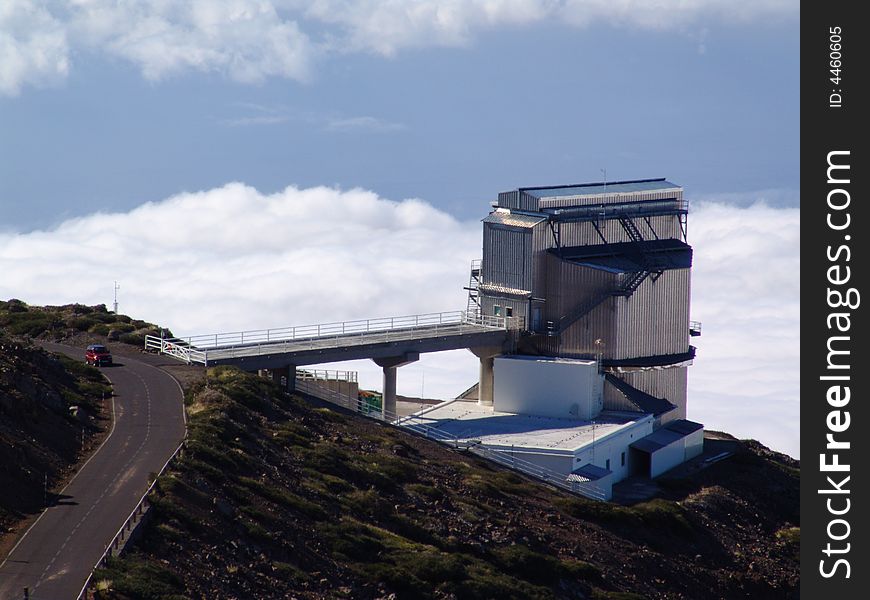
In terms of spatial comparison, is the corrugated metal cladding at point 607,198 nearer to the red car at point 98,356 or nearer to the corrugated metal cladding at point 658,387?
the corrugated metal cladding at point 658,387

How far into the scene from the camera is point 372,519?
4119cm

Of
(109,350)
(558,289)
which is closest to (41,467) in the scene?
(109,350)

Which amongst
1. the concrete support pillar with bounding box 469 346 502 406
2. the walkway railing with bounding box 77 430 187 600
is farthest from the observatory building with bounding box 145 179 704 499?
the walkway railing with bounding box 77 430 187 600

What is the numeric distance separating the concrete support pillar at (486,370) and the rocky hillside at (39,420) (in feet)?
59.8

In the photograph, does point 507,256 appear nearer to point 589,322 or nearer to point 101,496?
point 589,322

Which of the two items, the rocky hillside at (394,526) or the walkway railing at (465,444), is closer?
the rocky hillside at (394,526)

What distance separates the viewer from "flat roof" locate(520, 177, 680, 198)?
206ft

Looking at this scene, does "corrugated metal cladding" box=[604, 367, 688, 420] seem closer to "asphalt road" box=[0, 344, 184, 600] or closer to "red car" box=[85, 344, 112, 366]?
"asphalt road" box=[0, 344, 184, 600]

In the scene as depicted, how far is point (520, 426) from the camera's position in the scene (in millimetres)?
57062

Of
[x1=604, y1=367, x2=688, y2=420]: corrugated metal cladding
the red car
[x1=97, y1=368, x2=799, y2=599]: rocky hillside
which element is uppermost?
the red car

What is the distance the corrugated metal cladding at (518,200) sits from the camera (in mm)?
61375

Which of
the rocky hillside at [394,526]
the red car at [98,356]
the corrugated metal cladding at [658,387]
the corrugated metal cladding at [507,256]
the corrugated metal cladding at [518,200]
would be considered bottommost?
the rocky hillside at [394,526]

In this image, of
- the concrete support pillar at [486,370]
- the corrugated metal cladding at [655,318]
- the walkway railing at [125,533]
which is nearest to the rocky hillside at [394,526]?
the walkway railing at [125,533]

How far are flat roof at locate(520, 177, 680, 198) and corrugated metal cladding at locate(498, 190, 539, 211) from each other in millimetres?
284
